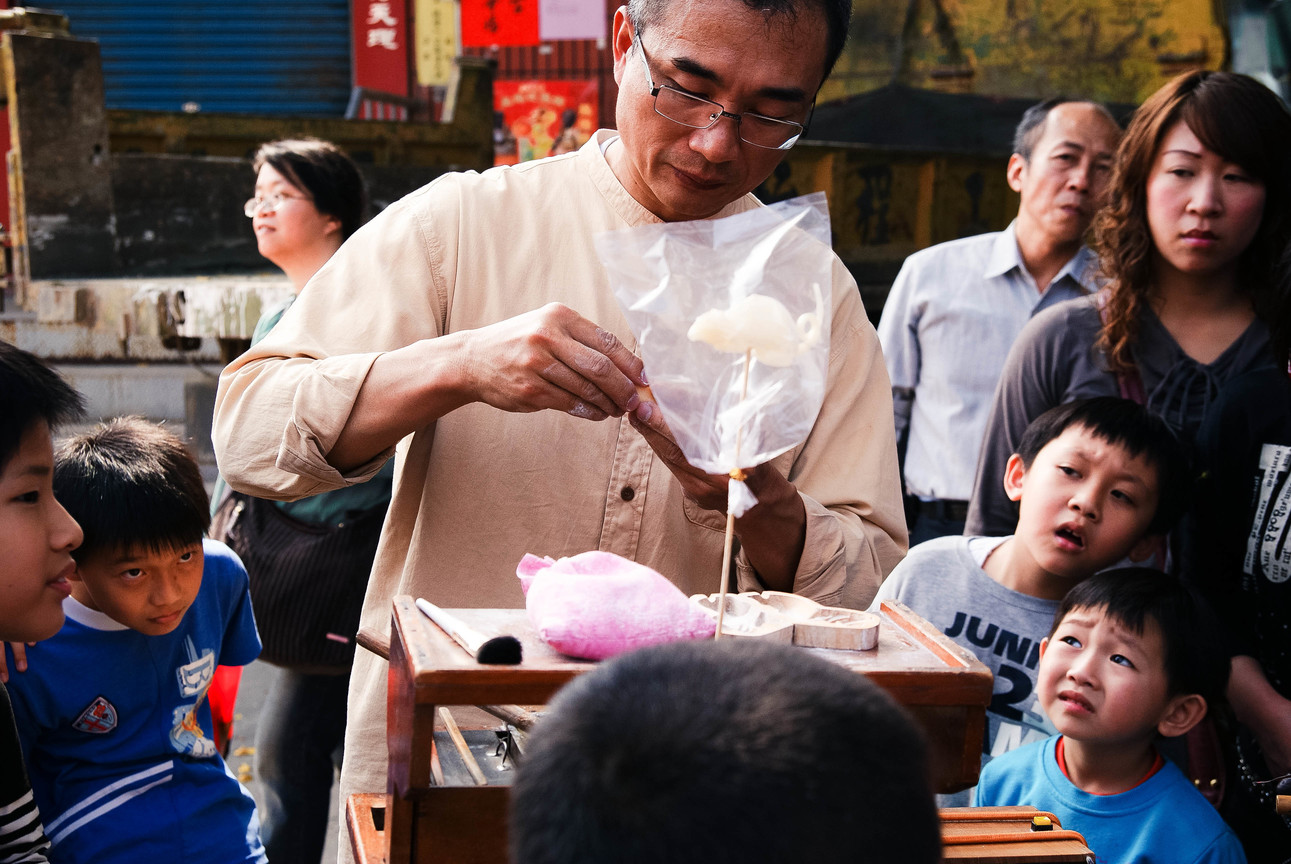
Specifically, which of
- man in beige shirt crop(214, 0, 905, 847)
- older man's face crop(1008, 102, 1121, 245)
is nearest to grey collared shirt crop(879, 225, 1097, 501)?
older man's face crop(1008, 102, 1121, 245)

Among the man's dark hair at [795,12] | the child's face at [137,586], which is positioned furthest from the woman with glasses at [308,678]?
the man's dark hair at [795,12]

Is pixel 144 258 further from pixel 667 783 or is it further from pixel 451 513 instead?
pixel 667 783

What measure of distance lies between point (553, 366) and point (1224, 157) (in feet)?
6.59

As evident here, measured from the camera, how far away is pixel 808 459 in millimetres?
1650

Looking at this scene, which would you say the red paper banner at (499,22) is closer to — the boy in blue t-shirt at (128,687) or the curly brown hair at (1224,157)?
the curly brown hair at (1224,157)

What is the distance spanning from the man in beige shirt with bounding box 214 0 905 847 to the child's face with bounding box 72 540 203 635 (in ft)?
2.21

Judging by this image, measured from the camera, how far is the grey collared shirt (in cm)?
378

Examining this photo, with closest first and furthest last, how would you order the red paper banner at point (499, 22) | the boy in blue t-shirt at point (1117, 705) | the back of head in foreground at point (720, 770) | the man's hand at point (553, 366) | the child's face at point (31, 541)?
the back of head in foreground at point (720, 770) < the man's hand at point (553, 366) < the child's face at point (31, 541) < the boy in blue t-shirt at point (1117, 705) < the red paper banner at point (499, 22)

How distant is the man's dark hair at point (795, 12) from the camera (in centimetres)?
142

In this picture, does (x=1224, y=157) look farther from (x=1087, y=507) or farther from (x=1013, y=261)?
(x=1013, y=261)

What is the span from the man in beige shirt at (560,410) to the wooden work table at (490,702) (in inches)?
12.4

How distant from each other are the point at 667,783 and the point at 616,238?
78 centimetres

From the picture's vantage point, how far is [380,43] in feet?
47.3

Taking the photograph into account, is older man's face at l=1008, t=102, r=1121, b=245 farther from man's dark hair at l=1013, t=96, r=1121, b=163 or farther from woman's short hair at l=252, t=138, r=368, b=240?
woman's short hair at l=252, t=138, r=368, b=240
